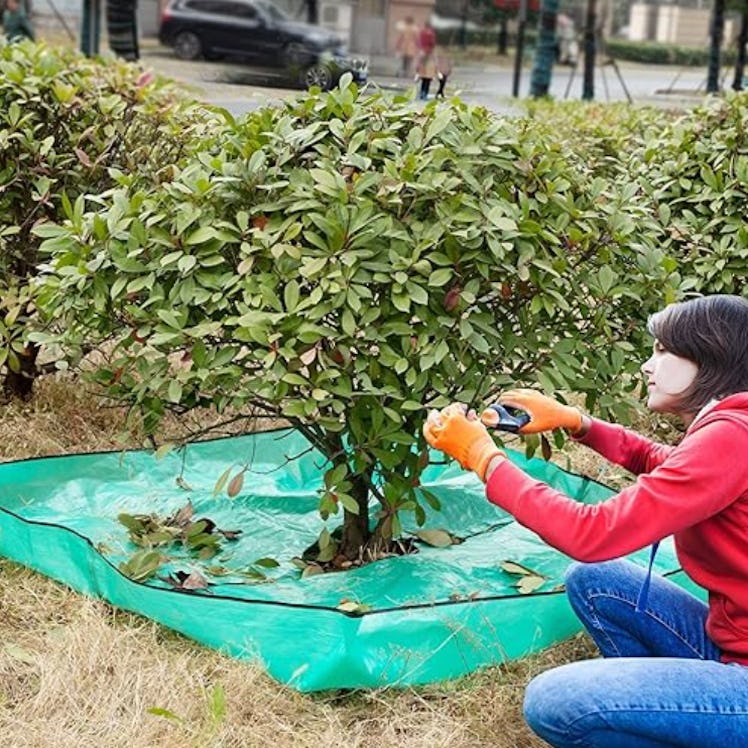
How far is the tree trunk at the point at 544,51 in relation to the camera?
1648 centimetres

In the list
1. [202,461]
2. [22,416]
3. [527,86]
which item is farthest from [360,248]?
[527,86]

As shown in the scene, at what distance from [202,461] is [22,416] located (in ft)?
2.79

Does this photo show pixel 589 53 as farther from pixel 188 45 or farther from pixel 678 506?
pixel 678 506

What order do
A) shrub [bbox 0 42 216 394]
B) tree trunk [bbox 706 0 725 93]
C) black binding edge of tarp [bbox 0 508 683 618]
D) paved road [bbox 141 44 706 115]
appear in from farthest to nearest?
tree trunk [bbox 706 0 725 93] < paved road [bbox 141 44 706 115] < shrub [bbox 0 42 216 394] < black binding edge of tarp [bbox 0 508 683 618]

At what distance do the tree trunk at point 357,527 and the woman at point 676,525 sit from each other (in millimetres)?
923

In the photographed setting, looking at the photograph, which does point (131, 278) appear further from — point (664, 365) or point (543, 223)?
point (664, 365)

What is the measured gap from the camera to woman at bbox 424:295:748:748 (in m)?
2.43

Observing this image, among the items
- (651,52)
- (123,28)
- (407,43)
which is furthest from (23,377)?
(651,52)

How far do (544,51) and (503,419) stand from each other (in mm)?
14558

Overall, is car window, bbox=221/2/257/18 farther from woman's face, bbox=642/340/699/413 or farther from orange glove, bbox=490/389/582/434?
woman's face, bbox=642/340/699/413

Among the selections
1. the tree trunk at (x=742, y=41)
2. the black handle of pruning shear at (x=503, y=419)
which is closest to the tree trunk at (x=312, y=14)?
the tree trunk at (x=742, y=41)

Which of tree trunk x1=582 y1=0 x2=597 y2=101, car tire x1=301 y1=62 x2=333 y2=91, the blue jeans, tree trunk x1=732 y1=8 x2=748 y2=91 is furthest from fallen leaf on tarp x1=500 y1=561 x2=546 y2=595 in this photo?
tree trunk x1=732 y1=8 x2=748 y2=91

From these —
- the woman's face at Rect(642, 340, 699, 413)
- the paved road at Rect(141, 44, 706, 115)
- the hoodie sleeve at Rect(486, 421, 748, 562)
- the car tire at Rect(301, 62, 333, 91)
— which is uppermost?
the car tire at Rect(301, 62, 333, 91)

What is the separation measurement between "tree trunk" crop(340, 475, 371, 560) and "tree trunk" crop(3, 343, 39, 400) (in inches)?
66.0
